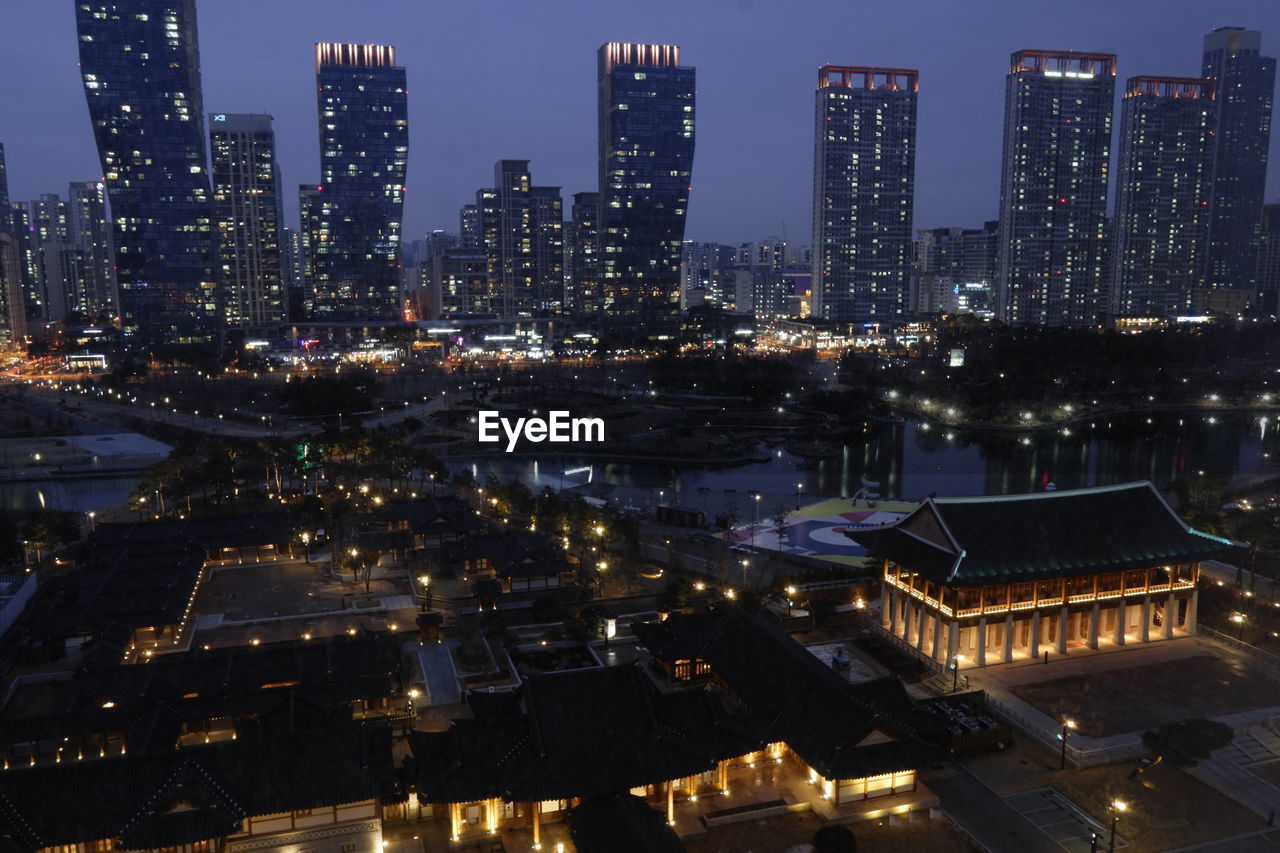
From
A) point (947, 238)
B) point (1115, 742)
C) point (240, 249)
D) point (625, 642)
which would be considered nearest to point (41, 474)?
point (625, 642)

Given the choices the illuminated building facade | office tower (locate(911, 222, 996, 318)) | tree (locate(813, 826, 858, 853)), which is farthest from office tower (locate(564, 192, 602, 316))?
tree (locate(813, 826, 858, 853))

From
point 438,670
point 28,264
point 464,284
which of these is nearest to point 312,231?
point 464,284

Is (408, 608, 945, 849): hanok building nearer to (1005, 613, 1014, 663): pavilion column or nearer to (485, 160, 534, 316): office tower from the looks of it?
(1005, 613, 1014, 663): pavilion column

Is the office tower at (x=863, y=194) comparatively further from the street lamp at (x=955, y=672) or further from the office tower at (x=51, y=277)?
the office tower at (x=51, y=277)

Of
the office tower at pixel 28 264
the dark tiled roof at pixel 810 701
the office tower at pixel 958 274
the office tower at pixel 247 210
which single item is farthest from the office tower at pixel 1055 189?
the office tower at pixel 28 264

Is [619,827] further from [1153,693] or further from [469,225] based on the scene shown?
[469,225]

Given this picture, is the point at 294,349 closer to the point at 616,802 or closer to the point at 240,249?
the point at 240,249
